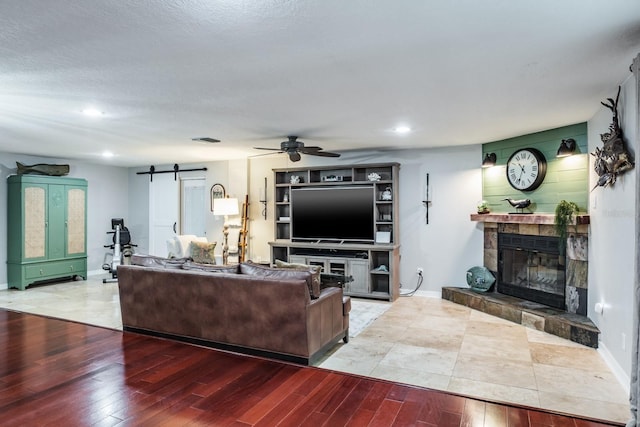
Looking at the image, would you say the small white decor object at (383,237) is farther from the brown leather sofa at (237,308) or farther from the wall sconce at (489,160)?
the brown leather sofa at (237,308)

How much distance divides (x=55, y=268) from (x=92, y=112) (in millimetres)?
4709

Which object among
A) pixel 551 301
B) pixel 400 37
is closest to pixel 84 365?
pixel 400 37

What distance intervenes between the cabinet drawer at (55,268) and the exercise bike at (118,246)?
1.87 ft

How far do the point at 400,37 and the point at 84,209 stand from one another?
7.73 meters

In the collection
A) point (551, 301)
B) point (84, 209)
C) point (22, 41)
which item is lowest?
point (551, 301)

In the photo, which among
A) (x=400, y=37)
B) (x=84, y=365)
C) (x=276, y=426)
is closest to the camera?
(x=400, y=37)

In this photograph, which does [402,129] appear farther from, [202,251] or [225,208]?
[202,251]

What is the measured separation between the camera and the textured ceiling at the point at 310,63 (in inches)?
80.9

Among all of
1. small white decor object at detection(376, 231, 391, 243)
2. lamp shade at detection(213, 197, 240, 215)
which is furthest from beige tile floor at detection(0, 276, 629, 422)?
lamp shade at detection(213, 197, 240, 215)

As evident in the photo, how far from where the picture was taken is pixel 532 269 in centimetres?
535

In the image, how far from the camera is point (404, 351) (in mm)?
3914

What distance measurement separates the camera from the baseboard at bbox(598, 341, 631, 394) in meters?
3.11

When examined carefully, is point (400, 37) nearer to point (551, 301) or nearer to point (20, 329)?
point (551, 301)

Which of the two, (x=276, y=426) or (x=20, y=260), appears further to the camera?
(x=20, y=260)
